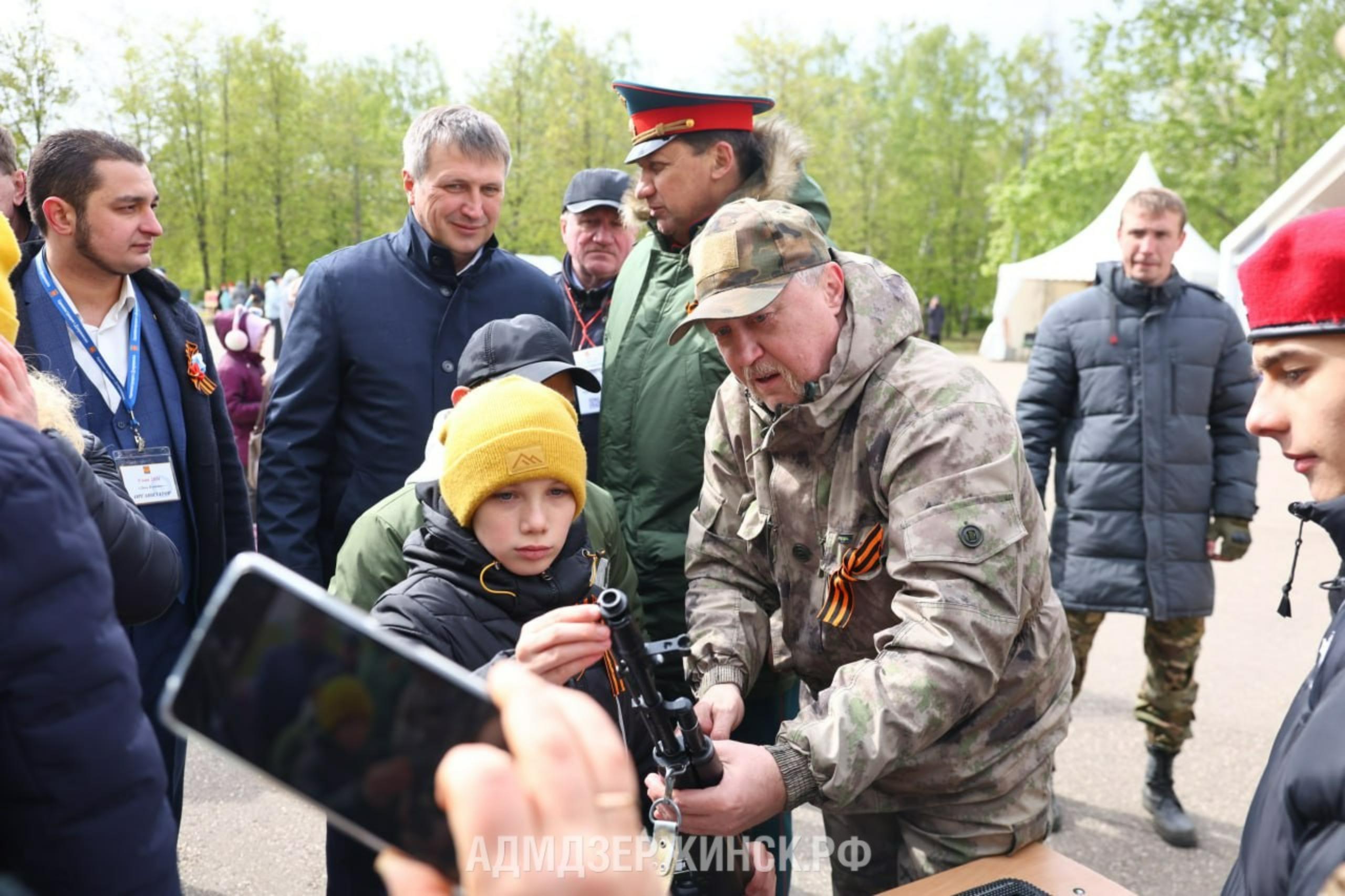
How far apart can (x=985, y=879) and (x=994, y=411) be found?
95cm

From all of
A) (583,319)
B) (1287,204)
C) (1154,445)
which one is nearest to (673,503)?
(583,319)

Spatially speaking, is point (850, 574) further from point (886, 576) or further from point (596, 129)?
point (596, 129)

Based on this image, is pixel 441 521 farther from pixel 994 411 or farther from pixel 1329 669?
pixel 1329 669

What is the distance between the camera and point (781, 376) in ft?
7.51

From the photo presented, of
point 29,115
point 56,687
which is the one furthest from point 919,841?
point 29,115

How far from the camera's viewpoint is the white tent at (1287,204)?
12.0m

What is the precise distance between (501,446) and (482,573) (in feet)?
0.91

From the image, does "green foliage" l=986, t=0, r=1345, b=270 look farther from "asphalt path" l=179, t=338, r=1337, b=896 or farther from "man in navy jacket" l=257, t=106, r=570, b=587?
"man in navy jacket" l=257, t=106, r=570, b=587

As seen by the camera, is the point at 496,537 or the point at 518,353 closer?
the point at 496,537

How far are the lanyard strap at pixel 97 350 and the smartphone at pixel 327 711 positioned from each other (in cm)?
302

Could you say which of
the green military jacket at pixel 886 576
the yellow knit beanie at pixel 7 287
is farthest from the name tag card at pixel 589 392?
the yellow knit beanie at pixel 7 287

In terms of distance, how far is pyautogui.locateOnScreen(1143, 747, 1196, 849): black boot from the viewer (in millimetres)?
4309

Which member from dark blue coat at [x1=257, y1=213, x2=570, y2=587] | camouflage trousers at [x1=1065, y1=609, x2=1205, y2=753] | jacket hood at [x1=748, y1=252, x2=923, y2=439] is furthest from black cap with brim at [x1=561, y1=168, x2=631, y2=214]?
jacket hood at [x1=748, y1=252, x2=923, y2=439]

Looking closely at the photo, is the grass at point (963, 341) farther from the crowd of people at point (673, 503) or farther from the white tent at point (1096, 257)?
the crowd of people at point (673, 503)
